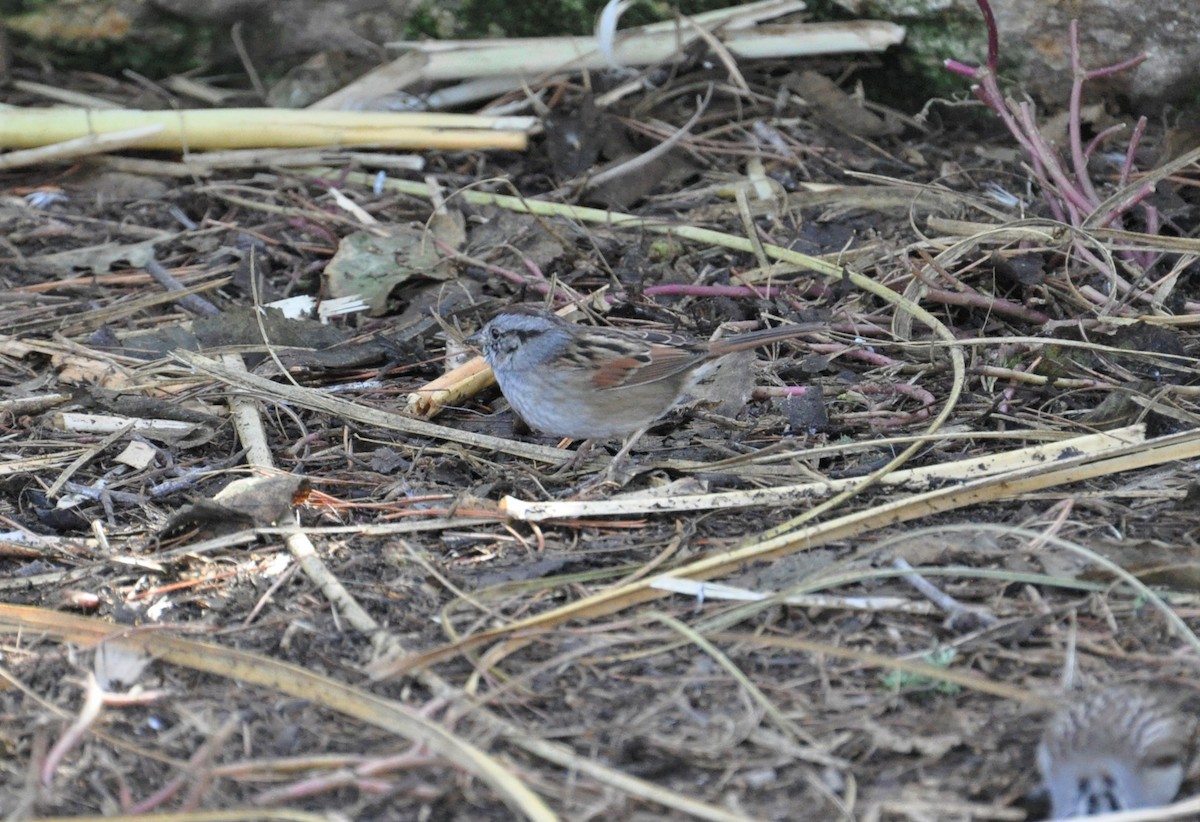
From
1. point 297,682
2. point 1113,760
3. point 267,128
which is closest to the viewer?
point 1113,760

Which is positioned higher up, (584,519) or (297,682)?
(297,682)

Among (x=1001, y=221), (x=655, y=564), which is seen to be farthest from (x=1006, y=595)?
(x=1001, y=221)

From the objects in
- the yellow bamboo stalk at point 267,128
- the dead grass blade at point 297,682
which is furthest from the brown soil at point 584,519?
the yellow bamboo stalk at point 267,128

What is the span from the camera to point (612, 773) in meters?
2.87

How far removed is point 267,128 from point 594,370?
2771 millimetres

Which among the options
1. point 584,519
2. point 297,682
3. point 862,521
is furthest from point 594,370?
point 297,682

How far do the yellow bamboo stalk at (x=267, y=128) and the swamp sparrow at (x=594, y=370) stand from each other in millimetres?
2023

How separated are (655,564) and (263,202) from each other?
345 centimetres

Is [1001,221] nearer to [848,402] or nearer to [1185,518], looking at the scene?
[848,402]

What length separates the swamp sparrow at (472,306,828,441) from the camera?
450cm

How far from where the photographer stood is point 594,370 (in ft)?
14.9

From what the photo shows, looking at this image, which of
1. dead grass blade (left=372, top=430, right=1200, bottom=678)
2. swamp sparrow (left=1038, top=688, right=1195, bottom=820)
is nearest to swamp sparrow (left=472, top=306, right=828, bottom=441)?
dead grass blade (left=372, top=430, right=1200, bottom=678)

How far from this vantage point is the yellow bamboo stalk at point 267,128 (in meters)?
6.43

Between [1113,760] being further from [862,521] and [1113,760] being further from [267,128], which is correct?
[267,128]
